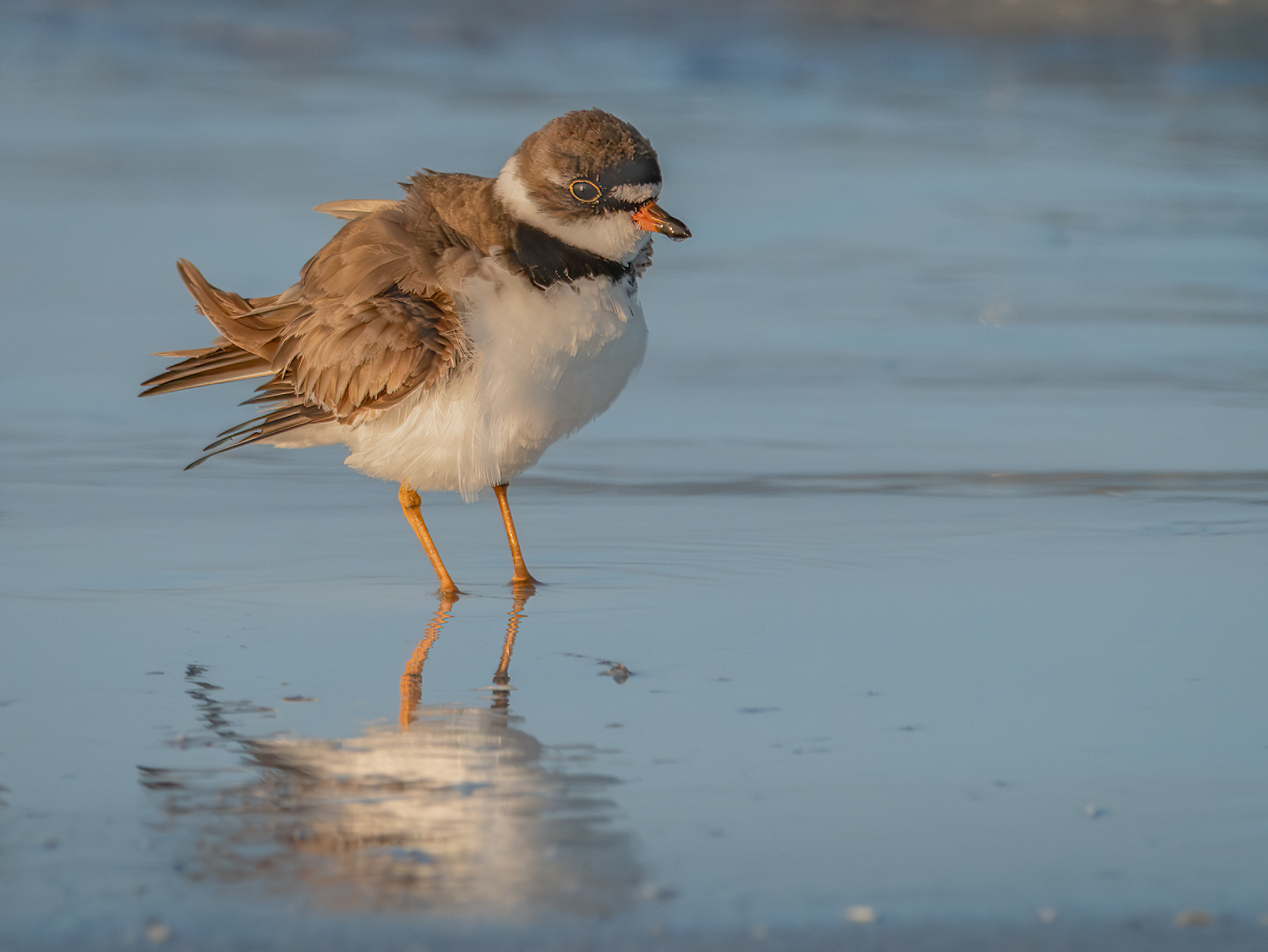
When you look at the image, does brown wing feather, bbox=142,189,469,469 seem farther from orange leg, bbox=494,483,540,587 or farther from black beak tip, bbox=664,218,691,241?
black beak tip, bbox=664,218,691,241

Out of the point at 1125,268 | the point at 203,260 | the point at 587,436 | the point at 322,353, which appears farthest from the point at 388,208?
the point at 1125,268

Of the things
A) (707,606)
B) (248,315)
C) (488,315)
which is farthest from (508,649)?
(248,315)

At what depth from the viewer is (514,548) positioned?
5180 millimetres

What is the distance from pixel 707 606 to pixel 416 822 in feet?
5.36

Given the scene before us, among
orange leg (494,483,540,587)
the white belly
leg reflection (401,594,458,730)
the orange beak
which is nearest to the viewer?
leg reflection (401,594,458,730)

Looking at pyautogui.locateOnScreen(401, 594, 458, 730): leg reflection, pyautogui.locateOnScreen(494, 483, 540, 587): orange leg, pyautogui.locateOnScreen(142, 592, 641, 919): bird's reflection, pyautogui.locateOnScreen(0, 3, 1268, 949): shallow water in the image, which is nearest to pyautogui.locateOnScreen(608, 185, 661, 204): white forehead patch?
pyautogui.locateOnScreen(494, 483, 540, 587): orange leg

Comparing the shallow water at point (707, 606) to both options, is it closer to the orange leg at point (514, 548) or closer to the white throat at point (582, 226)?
the orange leg at point (514, 548)

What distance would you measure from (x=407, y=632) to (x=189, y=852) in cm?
146

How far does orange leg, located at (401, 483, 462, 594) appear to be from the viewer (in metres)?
5.05

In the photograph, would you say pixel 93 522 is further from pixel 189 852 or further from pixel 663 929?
pixel 663 929

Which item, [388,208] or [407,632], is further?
[388,208]

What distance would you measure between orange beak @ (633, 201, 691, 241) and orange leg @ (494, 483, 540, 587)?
87 centimetres

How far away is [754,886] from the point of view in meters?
3.10

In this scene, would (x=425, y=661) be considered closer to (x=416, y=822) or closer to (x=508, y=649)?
(x=508, y=649)
